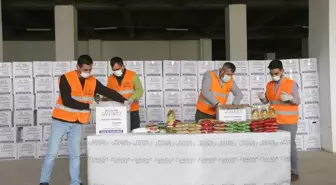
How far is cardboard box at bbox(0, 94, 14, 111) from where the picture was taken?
7.04 metres

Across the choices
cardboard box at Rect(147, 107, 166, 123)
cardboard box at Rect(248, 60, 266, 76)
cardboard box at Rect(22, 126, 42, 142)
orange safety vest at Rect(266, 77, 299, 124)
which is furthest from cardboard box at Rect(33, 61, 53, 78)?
orange safety vest at Rect(266, 77, 299, 124)

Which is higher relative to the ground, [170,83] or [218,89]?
[170,83]

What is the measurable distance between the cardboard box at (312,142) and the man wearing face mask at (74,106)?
13.9ft

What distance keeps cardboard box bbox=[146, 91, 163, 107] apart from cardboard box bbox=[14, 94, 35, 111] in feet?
6.25

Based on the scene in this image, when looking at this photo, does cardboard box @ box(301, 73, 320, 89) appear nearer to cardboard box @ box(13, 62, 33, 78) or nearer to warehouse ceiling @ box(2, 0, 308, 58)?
warehouse ceiling @ box(2, 0, 308, 58)

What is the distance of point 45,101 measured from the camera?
7094mm

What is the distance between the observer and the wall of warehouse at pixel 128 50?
50.0 ft

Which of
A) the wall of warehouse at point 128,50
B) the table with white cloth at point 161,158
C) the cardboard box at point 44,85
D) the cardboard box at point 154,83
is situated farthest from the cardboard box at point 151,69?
the wall of warehouse at point 128,50

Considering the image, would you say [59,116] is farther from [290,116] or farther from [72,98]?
[290,116]

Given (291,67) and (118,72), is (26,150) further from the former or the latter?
(291,67)

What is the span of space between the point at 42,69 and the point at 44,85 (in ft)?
0.88

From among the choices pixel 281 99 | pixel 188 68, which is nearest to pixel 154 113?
pixel 188 68

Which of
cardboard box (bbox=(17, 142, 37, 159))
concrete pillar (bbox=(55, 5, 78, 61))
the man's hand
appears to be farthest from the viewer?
concrete pillar (bbox=(55, 5, 78, 61))

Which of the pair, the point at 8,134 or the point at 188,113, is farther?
the point at 188,113
